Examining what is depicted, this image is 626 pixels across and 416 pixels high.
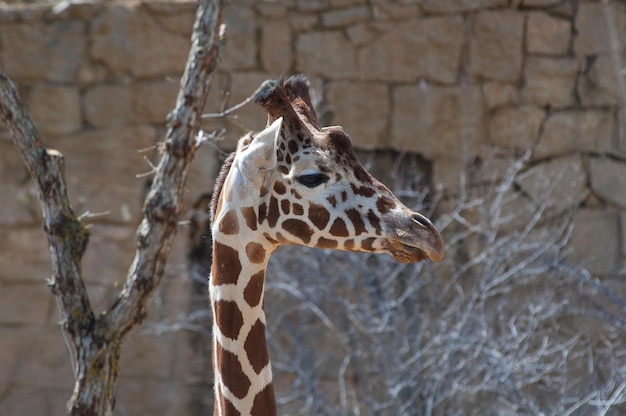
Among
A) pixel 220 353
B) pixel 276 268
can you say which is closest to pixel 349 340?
pixel 276 268

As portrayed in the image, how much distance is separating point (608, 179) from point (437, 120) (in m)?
1.14

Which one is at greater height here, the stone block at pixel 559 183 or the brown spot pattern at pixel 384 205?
the stone block at pixel 559 183

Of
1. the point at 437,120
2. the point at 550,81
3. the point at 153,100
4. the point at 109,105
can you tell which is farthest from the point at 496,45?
the point at 109,105

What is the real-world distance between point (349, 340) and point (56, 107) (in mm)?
2317

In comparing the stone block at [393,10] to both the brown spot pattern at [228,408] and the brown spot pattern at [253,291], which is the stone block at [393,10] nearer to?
the brown spot pattern at [253,291]

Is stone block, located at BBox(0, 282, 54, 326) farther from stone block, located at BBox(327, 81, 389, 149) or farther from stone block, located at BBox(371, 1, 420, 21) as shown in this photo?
stone block, located at BBox(371, 1, 420, 21)

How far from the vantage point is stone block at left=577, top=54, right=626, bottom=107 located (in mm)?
5918

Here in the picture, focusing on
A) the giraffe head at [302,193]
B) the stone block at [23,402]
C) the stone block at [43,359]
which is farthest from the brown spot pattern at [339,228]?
the stone block at [23,402]

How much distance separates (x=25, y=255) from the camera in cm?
593

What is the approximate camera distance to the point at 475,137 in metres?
5.84

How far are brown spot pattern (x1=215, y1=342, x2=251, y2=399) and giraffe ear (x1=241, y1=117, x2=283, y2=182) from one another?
1.61 ft

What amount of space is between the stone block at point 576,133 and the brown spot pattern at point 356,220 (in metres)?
3.55

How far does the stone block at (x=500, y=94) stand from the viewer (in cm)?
586

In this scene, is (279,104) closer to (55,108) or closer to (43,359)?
(55,108)
